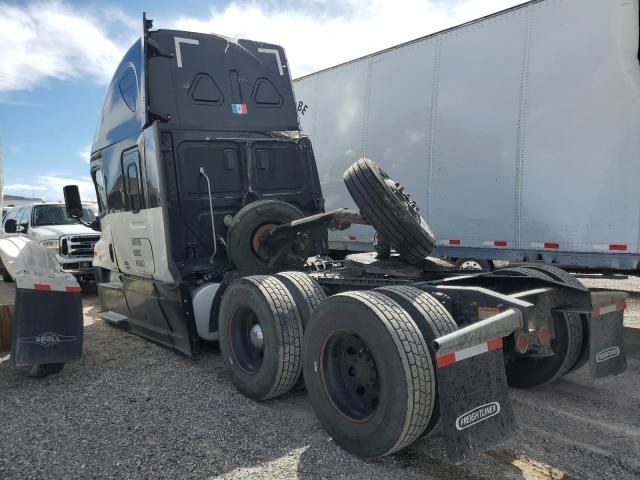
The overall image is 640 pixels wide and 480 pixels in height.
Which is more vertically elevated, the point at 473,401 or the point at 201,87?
the point at 201,87

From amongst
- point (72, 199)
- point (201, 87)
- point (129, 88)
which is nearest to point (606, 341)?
point (201, 87)

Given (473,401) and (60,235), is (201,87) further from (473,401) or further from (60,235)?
(60,235)

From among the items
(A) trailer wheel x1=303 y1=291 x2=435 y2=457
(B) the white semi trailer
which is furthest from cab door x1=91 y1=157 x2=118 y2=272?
→ (A) trailer wheel x1=303 y1=291 x2=435 y2=457

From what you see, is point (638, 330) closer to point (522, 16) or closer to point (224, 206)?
point (522, 16)

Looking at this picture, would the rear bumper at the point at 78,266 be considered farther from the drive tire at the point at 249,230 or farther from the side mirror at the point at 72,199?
the drive tire at the point at 249,230

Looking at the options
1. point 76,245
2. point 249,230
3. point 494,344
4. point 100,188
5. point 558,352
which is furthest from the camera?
point 76,245

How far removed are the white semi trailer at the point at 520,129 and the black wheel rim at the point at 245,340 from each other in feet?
12.6

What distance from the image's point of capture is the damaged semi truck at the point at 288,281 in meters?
2.86

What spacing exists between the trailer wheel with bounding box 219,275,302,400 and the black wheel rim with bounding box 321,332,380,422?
551 mm

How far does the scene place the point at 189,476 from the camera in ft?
9.77

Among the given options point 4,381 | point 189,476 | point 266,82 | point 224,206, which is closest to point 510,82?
point 266,82

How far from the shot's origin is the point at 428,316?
3.01 m

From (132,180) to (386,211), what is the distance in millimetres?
3193

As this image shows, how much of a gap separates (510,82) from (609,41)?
1160 mm
